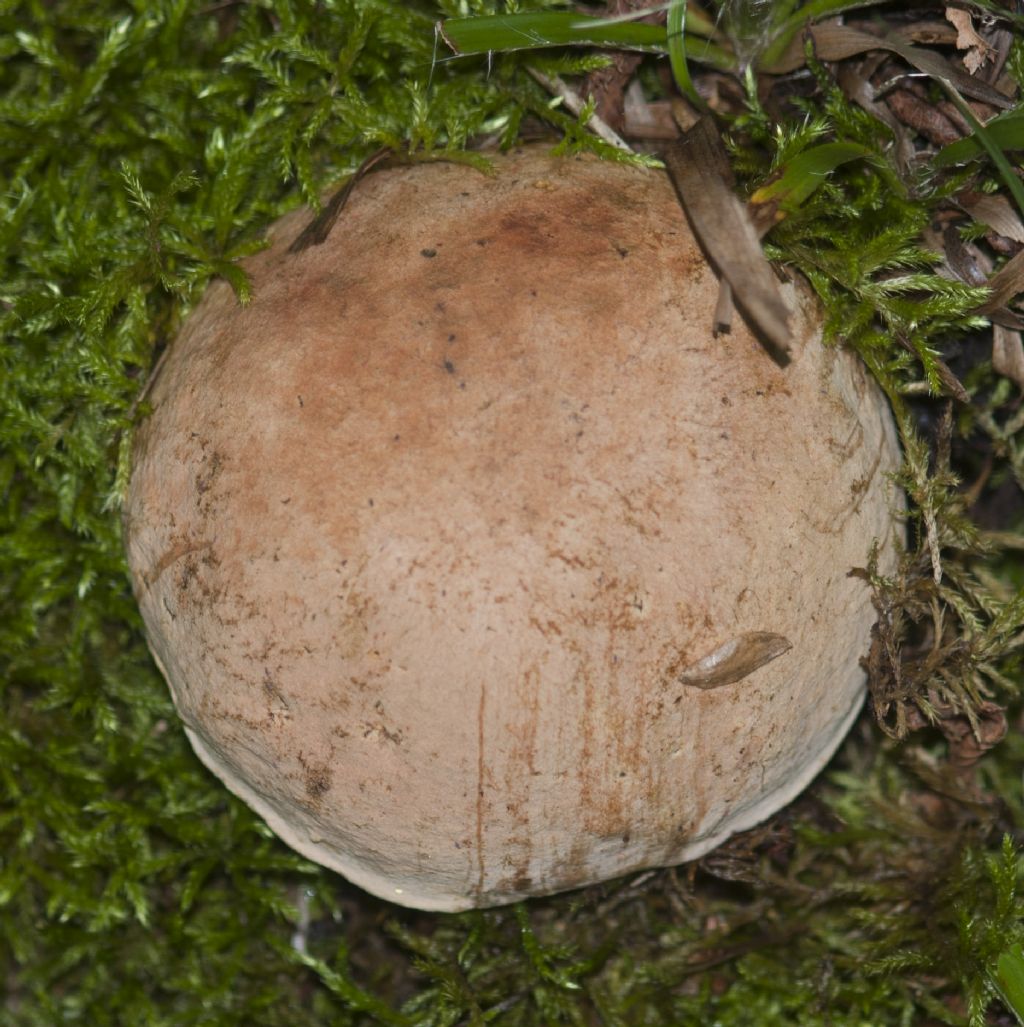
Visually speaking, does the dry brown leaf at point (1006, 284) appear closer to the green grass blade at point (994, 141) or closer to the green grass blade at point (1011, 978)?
the green grass blade at point (994, 141)

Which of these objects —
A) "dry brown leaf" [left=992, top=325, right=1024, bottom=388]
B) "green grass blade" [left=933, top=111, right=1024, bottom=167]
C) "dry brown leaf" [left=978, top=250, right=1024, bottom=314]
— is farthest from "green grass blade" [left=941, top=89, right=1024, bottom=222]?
"dry brown leaf" [left=992, top=325, right=1024, bottom=388]

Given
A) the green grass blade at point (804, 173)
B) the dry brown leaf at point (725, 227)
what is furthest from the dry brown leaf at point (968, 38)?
the dry brown leaf at point (725, 227)

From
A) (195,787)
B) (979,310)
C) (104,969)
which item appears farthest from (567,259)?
(104,969)

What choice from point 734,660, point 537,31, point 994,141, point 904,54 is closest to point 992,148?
point 994,141

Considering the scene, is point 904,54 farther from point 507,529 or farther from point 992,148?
point 507,529

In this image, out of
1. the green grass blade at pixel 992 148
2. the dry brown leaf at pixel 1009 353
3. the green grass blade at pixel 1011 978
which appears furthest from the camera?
the dry brown leaf at pixel 1009 353

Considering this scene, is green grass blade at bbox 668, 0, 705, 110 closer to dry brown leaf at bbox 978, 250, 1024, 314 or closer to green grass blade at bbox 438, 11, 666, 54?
green grass blade at bbox 438, 11, 666, 54
